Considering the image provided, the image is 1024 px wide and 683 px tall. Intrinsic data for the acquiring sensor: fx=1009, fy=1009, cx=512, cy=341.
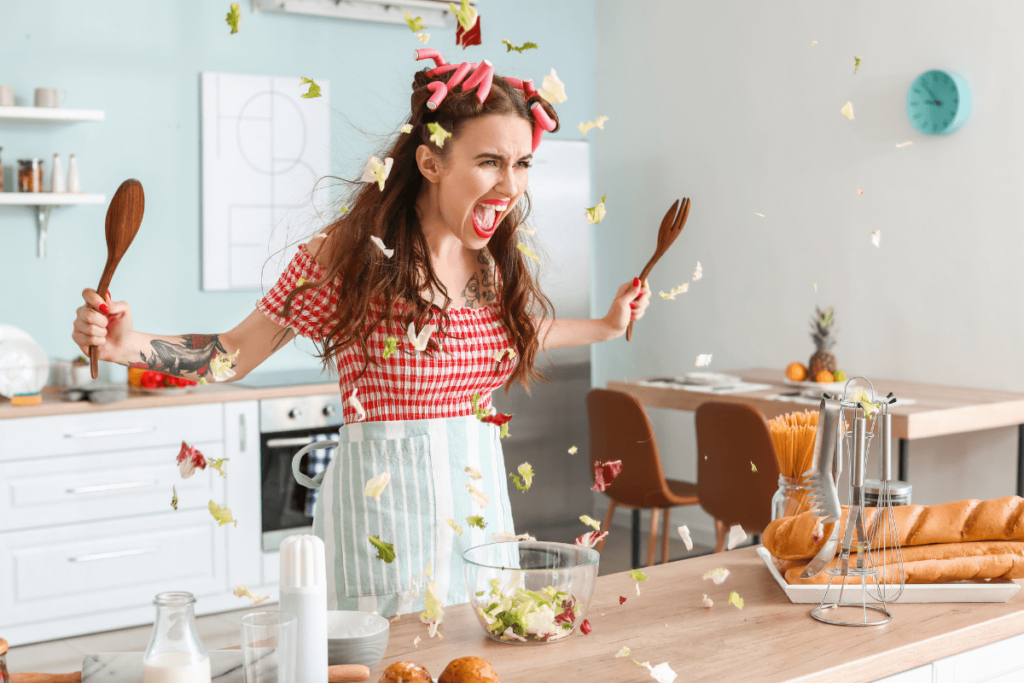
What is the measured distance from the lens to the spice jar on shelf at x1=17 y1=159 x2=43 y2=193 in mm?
3771

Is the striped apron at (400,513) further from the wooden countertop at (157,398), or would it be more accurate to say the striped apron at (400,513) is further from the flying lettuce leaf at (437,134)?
the wooden countertop at (157,398)

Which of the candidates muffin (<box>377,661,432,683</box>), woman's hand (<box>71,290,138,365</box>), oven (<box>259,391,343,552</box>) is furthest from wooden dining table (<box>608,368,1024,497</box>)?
muffin (<box>377,661,432,683</box>)

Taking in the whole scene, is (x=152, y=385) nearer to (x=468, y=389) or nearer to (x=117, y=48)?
(x=117, y=48)

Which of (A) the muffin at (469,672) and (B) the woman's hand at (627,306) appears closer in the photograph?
(A) the muffin at (469,672)

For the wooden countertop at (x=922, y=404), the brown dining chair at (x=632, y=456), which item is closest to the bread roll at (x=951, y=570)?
the wooden countertop at (x=922, y=404)

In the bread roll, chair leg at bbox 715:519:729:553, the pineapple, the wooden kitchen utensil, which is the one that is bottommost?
chair leg at bbox 715:519:729:553

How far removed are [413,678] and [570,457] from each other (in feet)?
13.5

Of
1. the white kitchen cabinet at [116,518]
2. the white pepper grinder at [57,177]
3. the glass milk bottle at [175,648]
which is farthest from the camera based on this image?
the white pepper grinder at [57,177]

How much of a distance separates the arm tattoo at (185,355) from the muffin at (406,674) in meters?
0.70

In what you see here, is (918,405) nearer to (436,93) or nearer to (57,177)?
(436,93)

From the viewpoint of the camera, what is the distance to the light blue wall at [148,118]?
3.93 meters

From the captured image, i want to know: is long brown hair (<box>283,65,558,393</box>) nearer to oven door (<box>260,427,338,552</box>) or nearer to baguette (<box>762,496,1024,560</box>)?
baguette (<box>762,496,1024,560</box>)

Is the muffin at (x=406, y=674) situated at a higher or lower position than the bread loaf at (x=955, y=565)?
lower

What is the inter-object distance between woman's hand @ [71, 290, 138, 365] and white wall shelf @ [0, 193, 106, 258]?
2.57 metres
